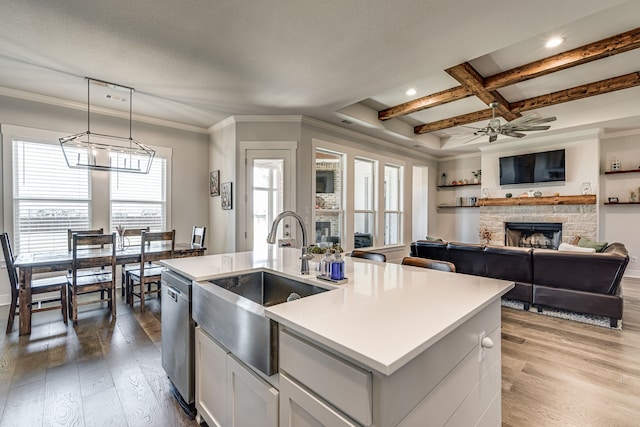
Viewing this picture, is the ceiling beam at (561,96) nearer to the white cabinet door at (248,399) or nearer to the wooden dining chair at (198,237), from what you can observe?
the wooden dining chair at (198,237)

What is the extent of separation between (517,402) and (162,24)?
3734mm

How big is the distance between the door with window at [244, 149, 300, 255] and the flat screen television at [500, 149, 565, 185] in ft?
15.8

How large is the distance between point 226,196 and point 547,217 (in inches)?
242

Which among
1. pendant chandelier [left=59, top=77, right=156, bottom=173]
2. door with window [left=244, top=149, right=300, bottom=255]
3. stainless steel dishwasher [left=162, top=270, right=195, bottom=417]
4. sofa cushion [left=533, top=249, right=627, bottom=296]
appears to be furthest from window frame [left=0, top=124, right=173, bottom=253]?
sofa cushion [left=533, top=249, right=627, bottom=296]

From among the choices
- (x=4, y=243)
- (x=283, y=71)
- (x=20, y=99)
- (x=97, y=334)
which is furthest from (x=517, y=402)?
(x=20, y=99)

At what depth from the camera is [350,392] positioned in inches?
32.6

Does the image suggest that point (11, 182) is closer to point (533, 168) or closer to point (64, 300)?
point (64, 300)

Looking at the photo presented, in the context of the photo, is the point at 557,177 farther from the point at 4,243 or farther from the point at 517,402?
the point at 4,243

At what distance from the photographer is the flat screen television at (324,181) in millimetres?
5098

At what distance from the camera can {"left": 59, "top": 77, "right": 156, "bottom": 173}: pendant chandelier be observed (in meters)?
3.35

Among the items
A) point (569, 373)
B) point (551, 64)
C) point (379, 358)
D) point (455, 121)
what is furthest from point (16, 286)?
point (455, 121)

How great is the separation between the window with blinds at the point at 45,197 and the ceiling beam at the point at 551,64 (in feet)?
16.9

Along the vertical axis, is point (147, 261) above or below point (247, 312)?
below

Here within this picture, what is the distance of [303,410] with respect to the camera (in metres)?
0.99
